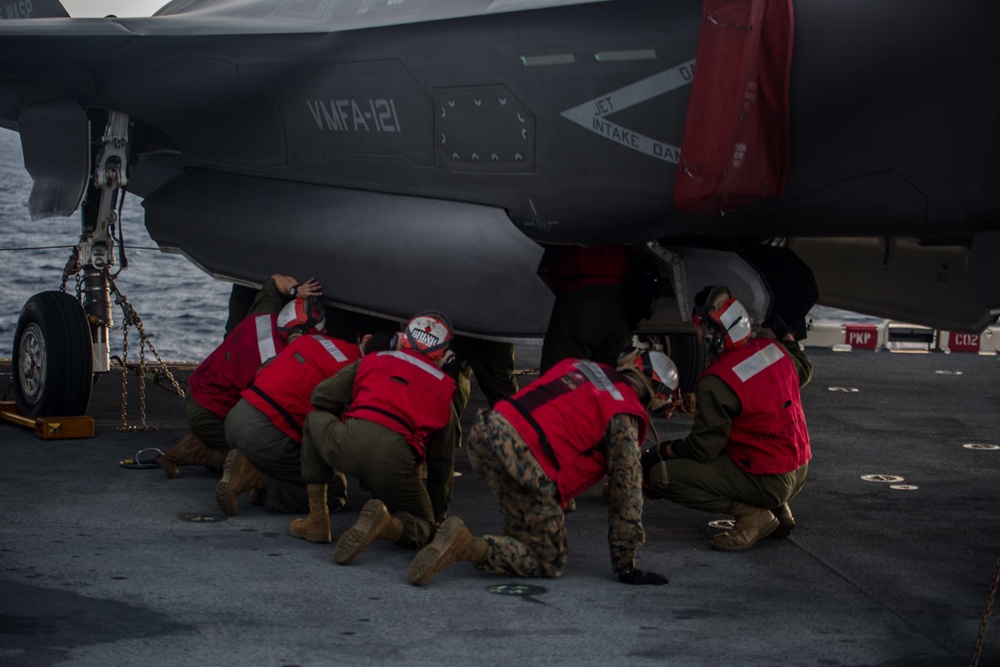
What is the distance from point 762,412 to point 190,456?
3455 millimetres

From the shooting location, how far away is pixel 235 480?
21.3 ft

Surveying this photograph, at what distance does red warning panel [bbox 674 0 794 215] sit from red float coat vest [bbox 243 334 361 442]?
2.09 m

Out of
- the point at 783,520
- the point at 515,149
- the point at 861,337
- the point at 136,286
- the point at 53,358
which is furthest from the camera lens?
the point at 136,286

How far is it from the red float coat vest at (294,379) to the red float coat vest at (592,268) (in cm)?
158

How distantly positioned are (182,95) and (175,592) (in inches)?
168

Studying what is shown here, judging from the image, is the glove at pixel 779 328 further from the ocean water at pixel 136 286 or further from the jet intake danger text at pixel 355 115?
the ocean water at pixel 136 286

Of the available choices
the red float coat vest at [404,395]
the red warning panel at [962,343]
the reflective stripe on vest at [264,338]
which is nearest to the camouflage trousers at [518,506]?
the red float coat vest at [404,395]

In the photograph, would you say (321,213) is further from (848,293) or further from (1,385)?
(1,385)

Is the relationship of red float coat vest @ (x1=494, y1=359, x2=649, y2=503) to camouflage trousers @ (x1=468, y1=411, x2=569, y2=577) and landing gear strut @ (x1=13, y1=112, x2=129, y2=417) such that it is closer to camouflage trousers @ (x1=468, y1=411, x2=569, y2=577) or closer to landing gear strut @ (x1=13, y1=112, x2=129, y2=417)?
camouflage trousers @ (x1=468, y1=411, x2=569, y2=577)

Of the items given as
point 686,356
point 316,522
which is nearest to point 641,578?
point 316,522

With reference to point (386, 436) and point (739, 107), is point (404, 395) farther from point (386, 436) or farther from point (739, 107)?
point (739, 107)

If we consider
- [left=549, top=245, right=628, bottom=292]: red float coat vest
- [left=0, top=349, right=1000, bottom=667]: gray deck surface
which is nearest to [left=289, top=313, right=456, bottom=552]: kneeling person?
[left=0, top=349, right=1000, bottom=667]: gray deck surface

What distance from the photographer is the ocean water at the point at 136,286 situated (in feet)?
83.5

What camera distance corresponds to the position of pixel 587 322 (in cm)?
742
